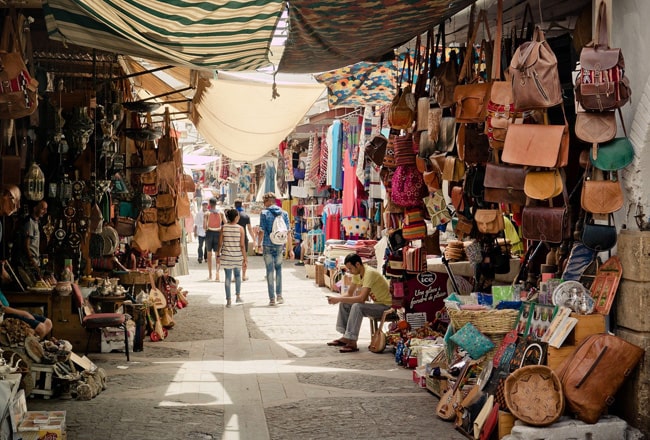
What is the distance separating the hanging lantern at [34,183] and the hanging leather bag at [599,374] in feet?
17.6

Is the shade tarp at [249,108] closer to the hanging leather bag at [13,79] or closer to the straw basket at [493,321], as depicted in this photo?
the hanging leather bag at [13,79]

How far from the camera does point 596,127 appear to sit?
5473 mm

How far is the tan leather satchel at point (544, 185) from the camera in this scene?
5.91m

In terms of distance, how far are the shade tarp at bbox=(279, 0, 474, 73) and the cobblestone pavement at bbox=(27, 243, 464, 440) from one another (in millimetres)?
2928

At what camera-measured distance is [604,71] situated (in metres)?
5.28

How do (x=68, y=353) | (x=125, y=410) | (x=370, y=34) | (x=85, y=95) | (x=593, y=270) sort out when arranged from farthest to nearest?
(x=85, y=95) < (x=68, y=353) < (x=125, y=410) < (x=370, y=34) < (x=593, y=270)

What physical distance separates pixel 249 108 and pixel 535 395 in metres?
7.85

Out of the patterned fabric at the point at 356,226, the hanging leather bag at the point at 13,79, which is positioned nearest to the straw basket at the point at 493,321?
the hanging leather bag at the point at 13,79

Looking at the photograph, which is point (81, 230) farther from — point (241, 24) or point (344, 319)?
point (241, 24)

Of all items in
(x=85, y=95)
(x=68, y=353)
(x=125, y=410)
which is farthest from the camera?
(x=85, y=95)

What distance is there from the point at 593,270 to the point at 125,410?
3873 millimetres

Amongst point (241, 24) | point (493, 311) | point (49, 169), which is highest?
point (241, 24)

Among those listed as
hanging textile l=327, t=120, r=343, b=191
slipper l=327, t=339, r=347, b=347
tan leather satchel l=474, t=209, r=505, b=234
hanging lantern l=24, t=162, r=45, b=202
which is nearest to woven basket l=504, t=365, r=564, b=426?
tan leather satchel l=474, t=209, r=505, b=234

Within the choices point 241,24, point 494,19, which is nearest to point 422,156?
point 494,19
